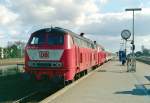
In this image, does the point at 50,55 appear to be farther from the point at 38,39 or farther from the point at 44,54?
the point at 38,39

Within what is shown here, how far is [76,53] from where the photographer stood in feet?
76.1

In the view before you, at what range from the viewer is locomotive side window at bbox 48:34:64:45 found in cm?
2103

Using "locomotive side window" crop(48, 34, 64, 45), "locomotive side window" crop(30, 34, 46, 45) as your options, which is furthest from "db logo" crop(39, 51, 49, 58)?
"locomotive side window" crop(30, 34, 46, 45)

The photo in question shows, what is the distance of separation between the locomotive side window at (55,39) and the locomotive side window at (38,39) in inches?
12.2

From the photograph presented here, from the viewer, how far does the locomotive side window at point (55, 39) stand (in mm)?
21031

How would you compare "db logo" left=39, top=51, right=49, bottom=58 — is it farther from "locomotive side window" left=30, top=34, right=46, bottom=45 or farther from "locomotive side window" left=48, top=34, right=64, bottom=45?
"locomotive side window" left=30, top=34, right=46, bottom=45

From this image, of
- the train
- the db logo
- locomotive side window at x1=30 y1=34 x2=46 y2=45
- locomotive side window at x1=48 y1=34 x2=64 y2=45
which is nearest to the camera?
the train

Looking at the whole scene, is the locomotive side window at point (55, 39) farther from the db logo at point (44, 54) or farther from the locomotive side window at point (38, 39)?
the db logo at point (44, 54)

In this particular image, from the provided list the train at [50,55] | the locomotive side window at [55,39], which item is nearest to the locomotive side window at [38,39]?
the train at [50,55]

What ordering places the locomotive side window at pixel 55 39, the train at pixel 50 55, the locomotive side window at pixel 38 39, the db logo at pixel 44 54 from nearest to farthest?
the train at pixel 50 55 → the db logo at pixel 44 54 → the locomotive side window at pixel 55 39 → the locomotive side window at pixel 38 39

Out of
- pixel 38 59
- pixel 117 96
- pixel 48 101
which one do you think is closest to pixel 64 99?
pixel 48 101

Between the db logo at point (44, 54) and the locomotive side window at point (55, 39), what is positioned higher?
the locomotive side window at point (55, 39)

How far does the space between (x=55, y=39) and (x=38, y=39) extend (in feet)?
2.76

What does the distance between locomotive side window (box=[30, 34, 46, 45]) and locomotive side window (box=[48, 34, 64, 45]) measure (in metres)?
0.31
